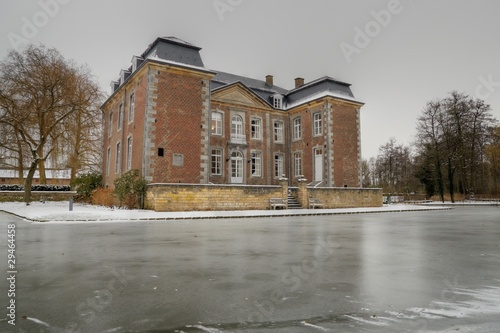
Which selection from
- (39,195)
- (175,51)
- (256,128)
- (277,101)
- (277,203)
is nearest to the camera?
(277,203)

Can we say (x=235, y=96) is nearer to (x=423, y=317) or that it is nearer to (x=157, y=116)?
(x=157, y=116)

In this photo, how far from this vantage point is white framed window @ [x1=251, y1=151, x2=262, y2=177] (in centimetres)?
2986

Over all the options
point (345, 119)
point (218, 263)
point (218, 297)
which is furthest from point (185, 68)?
point (218, 297)

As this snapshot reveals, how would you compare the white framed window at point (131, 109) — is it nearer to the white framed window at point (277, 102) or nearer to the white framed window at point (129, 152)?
the white framed window at point (129, 152)

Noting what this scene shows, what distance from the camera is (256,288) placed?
3.99m

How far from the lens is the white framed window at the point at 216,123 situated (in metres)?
27.8

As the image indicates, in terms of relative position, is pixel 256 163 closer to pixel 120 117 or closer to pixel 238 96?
pixel 238 96

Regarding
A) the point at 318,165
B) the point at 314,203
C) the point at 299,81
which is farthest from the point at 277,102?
the point at 314,203

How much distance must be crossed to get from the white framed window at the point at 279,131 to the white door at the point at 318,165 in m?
3.78

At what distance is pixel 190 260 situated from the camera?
18.7 ft

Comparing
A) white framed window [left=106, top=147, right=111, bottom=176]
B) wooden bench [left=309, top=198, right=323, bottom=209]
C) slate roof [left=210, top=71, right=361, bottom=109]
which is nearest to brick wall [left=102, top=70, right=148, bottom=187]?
white framed window [left=106, top=147, right=111, bottom=176]

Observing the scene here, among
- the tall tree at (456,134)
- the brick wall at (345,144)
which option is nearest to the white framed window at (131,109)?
the brick wall at (345,144)

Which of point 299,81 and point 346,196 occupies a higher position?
point 299,81

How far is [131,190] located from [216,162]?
881 cm
